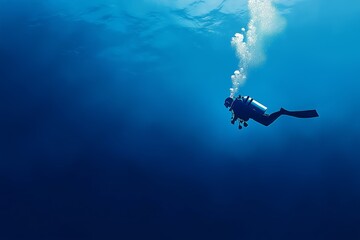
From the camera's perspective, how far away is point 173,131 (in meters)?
28.6

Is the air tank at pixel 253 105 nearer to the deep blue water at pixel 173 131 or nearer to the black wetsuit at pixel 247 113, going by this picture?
the black wetsuit at pixel 247 113

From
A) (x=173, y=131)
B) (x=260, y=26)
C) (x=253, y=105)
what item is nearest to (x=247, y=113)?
(x=253, y=105)

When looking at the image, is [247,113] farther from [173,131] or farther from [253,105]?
[173,131]

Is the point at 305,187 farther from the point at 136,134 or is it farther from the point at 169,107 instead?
the point at 136,134

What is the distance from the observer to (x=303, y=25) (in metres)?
22.2

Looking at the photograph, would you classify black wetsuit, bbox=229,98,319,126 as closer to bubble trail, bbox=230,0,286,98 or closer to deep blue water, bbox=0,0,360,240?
bubble trail, bbox=230,0,286,98

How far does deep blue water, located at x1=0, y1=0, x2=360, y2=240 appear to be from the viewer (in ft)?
70.5

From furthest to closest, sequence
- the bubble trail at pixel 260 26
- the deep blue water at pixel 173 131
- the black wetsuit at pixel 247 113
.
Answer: the deep blue water at pixel 173 131
the bubble trail at pixel 260 26
the black wetsuit at pixel 247 113

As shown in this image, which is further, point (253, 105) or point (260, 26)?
point (260, 26)

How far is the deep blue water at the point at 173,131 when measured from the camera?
846 inches

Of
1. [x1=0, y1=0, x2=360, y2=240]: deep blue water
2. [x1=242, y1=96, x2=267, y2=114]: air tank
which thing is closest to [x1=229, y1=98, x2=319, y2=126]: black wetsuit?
[x1=242, y1=96, x2=267, y2=114]: air tank

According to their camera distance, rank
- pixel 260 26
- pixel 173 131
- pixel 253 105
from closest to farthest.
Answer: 1. pixel 253 105
2. pixel 260 26
3. pixel 173 131

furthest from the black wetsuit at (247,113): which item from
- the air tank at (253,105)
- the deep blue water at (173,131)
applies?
the deep blue water at (173,131)

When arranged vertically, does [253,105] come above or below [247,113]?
above
